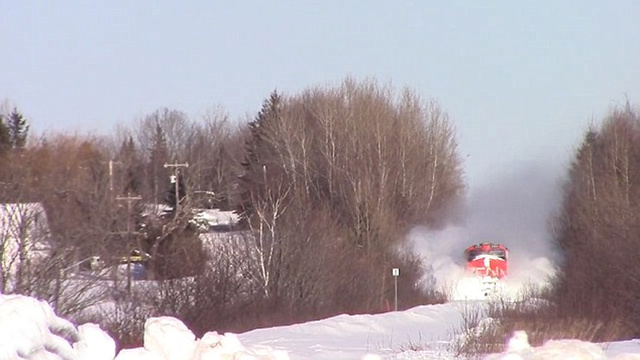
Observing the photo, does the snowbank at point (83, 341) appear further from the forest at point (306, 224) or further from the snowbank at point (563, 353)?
the forest at point (306, 224)

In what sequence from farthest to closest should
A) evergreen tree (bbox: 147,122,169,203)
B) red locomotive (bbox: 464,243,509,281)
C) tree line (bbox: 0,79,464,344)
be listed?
evergreen tree (bbox: 147,122,169,203)
red locomotive (bbox: 464,243,509,281)
tree line (bbox: 0,79,464,344)

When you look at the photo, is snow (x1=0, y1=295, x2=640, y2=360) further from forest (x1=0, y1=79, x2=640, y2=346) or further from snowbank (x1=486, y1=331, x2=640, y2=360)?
forest (x1=0, y1=79, x2=640, y2=346)

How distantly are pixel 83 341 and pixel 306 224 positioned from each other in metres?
33.3

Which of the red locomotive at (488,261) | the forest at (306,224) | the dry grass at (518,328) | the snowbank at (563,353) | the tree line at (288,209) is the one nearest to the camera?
the snowbank at (563,353)

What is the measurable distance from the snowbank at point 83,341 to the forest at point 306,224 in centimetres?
1559

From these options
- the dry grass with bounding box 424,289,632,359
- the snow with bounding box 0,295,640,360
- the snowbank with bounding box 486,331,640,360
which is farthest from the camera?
the dry grass with bounding box 424,289,632,359

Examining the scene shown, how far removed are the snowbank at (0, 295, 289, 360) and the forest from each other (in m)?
15.6

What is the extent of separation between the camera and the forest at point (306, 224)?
96.1 feet

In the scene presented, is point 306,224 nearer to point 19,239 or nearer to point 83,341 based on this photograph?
point 19,239

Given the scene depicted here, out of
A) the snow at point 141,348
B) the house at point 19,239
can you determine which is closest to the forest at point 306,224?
the house at point 19,239

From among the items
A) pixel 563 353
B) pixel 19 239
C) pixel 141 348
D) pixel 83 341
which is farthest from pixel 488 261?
pixel 563 353

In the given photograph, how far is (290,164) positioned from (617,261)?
28.2 metres

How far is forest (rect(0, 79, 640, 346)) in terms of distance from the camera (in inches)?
1153

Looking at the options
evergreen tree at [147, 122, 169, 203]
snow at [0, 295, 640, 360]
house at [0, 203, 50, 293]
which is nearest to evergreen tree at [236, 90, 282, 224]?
evergreen tree at [147, 122, 169, 203]
